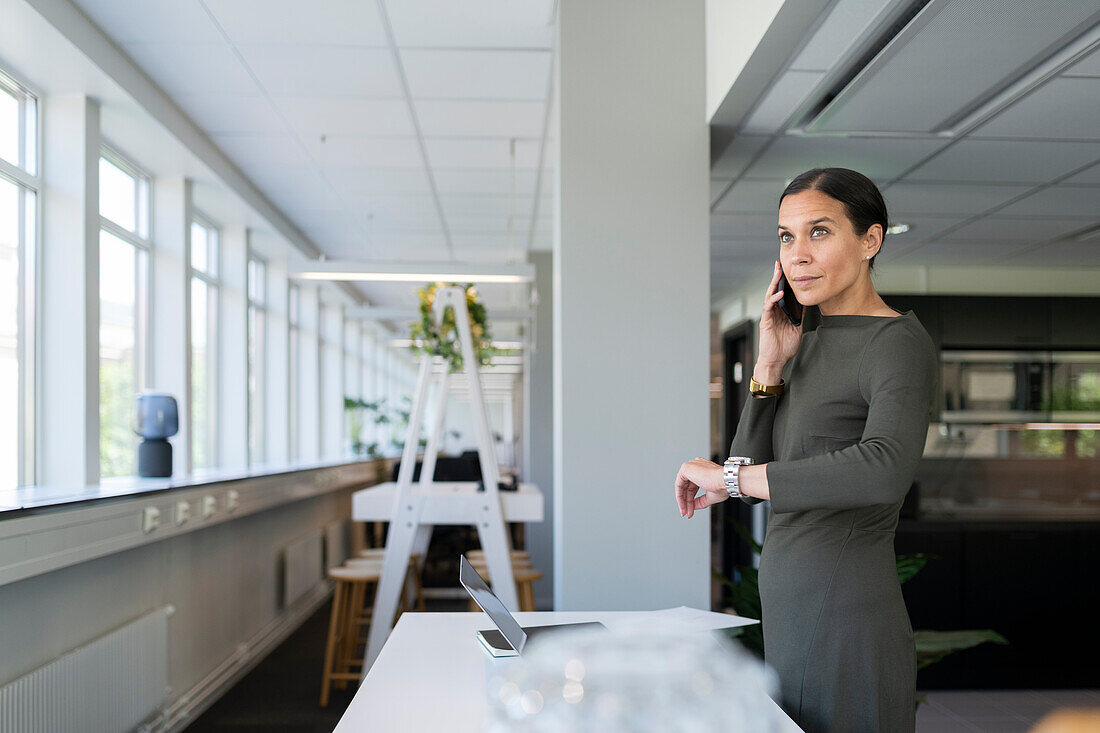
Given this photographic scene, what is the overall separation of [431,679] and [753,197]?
12.7ft

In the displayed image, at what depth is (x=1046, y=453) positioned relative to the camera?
6.15 meters

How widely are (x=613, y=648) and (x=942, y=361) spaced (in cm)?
635

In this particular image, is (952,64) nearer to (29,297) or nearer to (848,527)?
(848,527)

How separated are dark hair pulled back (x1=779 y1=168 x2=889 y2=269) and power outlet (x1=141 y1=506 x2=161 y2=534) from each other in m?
2.98

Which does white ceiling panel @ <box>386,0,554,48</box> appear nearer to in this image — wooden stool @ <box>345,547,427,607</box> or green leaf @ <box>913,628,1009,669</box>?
green leaf @ <box>913,628,1009,669</box>

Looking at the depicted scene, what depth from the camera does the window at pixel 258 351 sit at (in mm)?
7355

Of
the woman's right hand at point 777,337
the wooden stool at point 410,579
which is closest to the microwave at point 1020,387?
the wooden stool at point 410,579

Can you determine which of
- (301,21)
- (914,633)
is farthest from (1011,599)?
(301,21)

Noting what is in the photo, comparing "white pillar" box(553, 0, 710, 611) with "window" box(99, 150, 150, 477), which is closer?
"white pillar" box(553, 0, 710, 611)

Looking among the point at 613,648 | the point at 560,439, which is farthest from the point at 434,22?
the point at 613,648

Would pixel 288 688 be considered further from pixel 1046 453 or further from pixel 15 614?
pixel 1046 453

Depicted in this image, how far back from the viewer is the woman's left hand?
1.41 m

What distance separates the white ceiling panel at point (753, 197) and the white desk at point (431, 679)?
3141 millimetres

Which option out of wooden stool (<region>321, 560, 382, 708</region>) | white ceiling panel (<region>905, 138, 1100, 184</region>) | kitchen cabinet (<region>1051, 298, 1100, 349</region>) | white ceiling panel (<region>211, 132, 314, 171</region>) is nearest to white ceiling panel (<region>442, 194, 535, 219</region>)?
white ceiling panel (<region>211, 132, 314, 171</region>)
